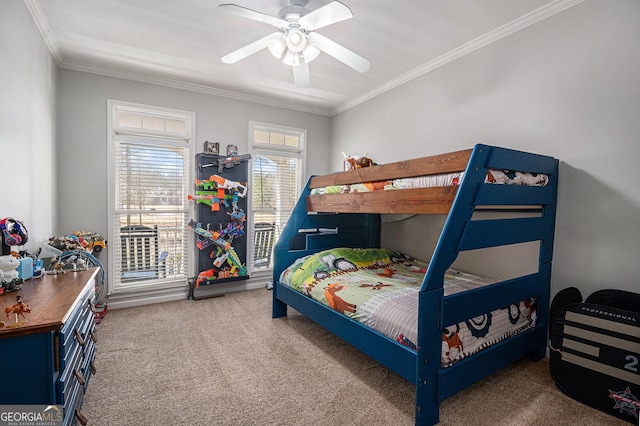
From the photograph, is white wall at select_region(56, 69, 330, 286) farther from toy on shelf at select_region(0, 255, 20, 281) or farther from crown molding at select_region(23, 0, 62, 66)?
toy on shelf at select_region(0, 255, 20, 281)

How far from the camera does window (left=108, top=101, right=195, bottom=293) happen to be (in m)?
3.36

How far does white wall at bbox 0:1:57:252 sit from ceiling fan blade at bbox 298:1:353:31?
176 centimetres

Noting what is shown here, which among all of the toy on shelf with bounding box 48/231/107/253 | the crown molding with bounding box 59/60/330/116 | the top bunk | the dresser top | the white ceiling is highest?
the white ceiling

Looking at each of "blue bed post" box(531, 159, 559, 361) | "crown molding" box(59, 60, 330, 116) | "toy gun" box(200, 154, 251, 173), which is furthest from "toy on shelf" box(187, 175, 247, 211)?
"blue bed post" box(531, 159, 559, 361)

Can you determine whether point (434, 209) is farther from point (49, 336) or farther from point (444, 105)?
point (49, 336)

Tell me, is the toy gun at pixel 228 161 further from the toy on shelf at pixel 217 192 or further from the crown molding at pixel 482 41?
the crown molding at pixel 482 41

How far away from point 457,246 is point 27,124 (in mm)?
3040

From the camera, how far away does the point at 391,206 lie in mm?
2152

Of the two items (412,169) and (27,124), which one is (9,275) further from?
(412,169)

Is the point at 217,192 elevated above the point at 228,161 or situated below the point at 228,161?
below

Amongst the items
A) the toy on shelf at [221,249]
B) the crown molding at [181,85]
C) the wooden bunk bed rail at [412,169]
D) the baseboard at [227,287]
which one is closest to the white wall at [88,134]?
the crown molding at [181,85]

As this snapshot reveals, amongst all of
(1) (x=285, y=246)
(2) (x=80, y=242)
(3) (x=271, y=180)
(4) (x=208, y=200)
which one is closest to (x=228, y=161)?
(4) (x=208, y=200)

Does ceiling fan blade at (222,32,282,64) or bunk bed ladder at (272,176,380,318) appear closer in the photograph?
ceiling fan blade at (222,32,282,64)

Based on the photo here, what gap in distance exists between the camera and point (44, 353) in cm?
118
